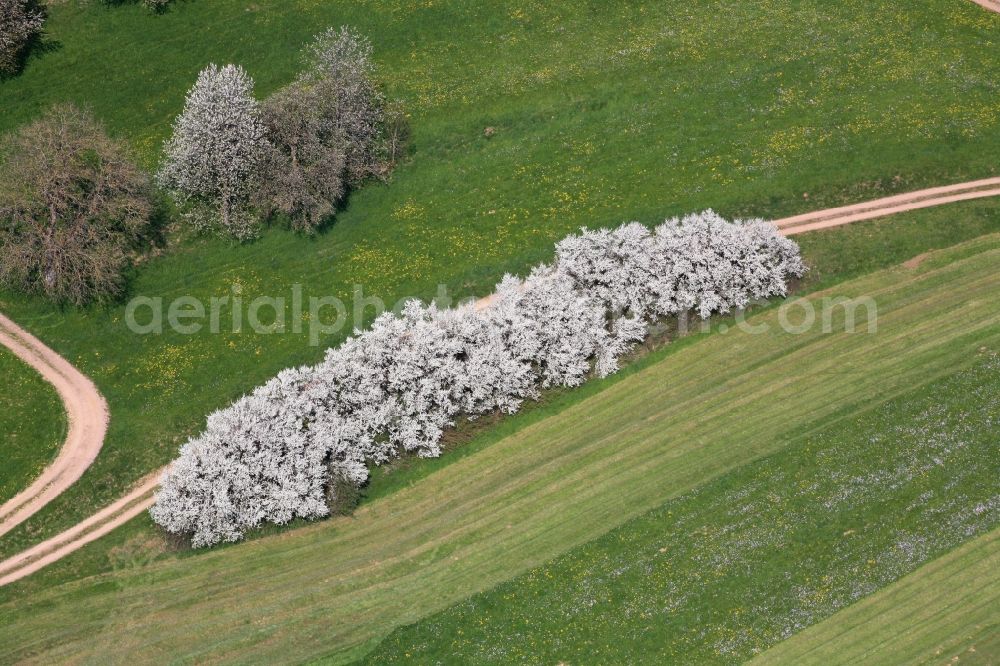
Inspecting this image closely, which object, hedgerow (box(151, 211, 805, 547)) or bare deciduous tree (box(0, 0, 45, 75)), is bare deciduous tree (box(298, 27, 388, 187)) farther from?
bare deciduous tree (box(0, 0, 45, 75))

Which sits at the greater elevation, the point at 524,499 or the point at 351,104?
the point at 351,104

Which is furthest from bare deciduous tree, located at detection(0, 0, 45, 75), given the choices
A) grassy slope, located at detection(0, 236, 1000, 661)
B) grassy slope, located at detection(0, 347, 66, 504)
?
grassy slope, located at detection(0, 236, 1000, 661)

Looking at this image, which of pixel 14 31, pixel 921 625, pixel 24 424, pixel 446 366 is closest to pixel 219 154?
pixel 14 31

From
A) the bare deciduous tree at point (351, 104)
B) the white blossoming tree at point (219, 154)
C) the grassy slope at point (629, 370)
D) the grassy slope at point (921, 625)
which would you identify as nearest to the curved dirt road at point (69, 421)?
the grassy slope at point (629, 370)

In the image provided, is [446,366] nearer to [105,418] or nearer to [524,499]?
A: [524,499]

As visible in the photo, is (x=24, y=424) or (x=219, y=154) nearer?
(x=24, y=424)

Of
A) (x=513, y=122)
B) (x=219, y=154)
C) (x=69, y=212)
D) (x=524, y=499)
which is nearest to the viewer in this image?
(x=524, y=499)
